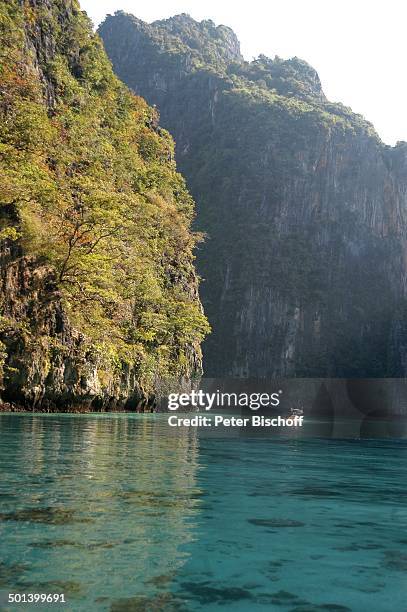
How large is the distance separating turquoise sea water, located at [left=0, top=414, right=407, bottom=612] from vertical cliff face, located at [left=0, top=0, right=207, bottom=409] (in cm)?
1480

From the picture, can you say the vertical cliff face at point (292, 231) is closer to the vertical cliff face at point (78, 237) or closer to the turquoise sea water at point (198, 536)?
the vertical cliff face at point (78, 237)

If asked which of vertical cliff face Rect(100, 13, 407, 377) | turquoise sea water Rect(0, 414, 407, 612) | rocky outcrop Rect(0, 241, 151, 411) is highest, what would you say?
vertical cliff face Rect(100, 13, 407, 377)

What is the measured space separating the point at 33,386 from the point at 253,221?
88241mm

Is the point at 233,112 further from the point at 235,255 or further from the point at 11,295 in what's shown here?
the point at 11,295

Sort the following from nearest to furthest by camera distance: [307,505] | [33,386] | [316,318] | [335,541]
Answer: [335,541] < [307,505] < [33,386] < [316,318]

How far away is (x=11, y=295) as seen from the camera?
24.0 m

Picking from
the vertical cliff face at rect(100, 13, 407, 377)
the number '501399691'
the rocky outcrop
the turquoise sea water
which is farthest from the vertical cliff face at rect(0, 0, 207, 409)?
the vertical cliff face at rect(100, 13, 407, 377)

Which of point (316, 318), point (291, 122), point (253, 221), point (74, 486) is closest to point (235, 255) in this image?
point (253, 221)

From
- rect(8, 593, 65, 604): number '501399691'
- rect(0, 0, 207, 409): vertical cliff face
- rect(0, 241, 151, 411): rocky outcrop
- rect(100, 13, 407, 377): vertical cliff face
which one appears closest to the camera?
rect(8, 593, 65, 604): number '501399691'

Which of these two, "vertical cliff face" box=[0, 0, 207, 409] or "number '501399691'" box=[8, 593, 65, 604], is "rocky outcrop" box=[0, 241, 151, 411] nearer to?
"vertical cliff face" box=[0, 0, 207, 409]

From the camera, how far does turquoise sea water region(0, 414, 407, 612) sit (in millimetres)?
3656

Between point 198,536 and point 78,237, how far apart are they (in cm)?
2154

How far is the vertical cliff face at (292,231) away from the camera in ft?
328

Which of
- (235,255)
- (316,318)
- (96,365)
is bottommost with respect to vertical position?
(96,365)
